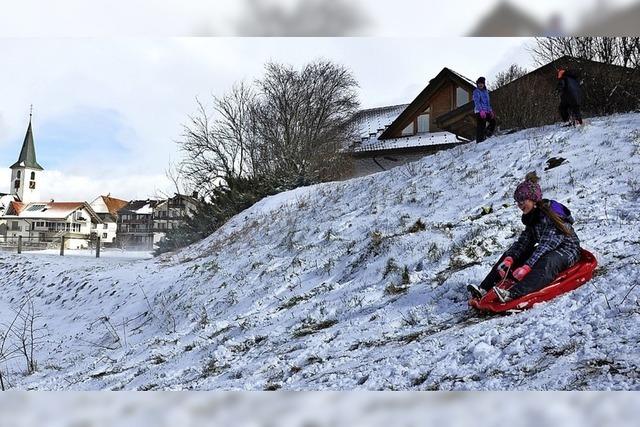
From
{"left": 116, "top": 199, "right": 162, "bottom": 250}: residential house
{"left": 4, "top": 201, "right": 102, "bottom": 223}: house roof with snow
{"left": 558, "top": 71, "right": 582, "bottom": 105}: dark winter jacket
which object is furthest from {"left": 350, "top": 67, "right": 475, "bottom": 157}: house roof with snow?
{"left": 4, "top": 201, "right": 102, "bottom": 223}: house roof with snow

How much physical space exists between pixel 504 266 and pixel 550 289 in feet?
0.80

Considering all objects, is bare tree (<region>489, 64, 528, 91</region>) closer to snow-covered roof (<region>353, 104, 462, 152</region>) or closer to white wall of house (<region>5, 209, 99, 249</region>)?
snow-covered roof (<region>353, 104, 462, 152</region>)

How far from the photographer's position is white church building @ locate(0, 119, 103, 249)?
1.75m

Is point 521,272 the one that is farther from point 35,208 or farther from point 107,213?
point 35,208

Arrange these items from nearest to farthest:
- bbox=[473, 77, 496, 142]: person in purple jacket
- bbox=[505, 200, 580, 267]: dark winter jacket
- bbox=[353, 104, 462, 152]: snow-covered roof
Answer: bbox=[505, 200, 580, 267]: dark winter jacket, bbox=[353, 104, 462, 152]: snow-covered roof, bbox=[473, 77, 496, 142]: person in purple jacket

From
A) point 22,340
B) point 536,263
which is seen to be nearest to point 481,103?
point 536,263

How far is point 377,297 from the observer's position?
11.0ft

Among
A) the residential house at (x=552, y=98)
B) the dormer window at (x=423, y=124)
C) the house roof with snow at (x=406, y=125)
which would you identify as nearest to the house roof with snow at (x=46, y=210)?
the house roof with snow at (x=406, y=125)

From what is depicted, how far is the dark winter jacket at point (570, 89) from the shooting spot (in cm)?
526

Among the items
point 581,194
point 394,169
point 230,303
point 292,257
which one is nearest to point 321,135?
point 292,257

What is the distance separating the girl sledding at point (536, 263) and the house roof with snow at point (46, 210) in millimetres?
1944

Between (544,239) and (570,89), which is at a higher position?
(570,89)

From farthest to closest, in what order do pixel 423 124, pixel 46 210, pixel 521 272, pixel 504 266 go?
pixel 423 124 → pixel 504 266 → pixel 521 272 → pixel 46 210

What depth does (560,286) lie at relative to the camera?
92.3 inches
